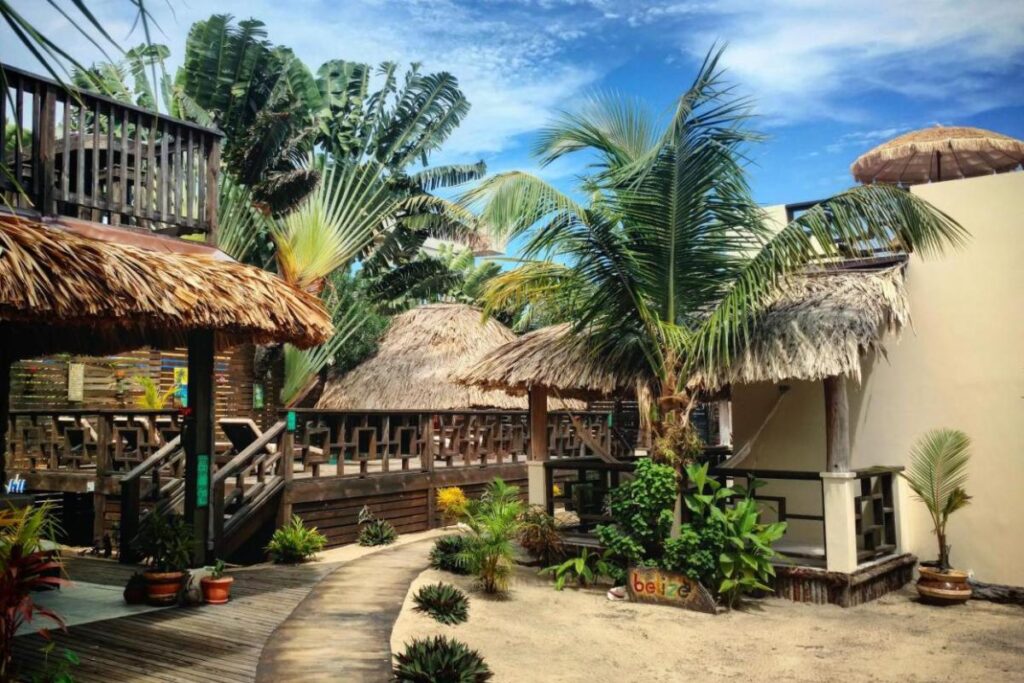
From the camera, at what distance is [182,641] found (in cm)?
599

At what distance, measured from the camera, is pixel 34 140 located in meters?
6.34

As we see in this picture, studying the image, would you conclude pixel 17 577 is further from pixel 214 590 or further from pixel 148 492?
pixel 148 492

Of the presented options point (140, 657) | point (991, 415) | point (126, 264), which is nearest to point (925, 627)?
point (991, 415)

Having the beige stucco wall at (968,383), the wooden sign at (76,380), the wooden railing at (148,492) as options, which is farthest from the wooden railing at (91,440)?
the beige stucco wall at (968,383)

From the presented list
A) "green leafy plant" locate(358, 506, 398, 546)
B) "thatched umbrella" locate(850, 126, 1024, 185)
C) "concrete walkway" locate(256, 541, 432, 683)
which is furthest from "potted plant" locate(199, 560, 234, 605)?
"thatched umbrella" locate(850, 126, 1024, 185)

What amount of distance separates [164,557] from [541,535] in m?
3.97

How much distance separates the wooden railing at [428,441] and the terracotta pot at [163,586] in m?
3.53

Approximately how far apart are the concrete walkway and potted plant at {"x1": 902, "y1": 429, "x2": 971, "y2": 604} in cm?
492

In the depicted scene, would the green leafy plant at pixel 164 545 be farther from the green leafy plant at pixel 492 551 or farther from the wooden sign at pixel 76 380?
the wooden sign at pixel 76 380

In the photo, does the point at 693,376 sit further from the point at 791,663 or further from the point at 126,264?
the point at 126,264

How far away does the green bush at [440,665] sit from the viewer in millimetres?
4953

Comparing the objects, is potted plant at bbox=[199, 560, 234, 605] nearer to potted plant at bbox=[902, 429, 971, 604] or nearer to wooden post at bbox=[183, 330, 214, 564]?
wooden post at bbox=[183, 330, 214, 564]

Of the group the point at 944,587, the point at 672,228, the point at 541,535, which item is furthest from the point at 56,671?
the point at 944,587

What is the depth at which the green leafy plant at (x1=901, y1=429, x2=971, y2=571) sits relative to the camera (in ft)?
27.6
